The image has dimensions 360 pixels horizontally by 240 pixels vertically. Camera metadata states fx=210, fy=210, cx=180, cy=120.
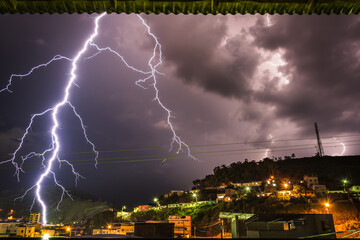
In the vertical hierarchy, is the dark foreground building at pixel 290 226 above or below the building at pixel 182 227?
above

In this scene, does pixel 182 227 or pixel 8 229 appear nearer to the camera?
pixel 182 227

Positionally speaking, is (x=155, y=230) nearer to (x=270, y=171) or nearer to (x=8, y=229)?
(x=8, y=229)

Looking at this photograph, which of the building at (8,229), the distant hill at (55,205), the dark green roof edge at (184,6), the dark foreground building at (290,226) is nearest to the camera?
the dark green roof edge at (184,6)

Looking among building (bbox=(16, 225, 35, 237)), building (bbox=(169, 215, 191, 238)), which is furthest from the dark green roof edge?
building (bbox=(16, 225, 35, 237))

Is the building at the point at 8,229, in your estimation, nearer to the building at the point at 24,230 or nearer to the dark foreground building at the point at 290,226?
the building at the point at 24,230

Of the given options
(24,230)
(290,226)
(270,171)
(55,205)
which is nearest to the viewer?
(290,226)

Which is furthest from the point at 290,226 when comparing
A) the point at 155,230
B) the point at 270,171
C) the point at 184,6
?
the point at 270,171

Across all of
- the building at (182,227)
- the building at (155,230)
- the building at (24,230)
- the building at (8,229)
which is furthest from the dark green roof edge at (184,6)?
the building at (8,229)

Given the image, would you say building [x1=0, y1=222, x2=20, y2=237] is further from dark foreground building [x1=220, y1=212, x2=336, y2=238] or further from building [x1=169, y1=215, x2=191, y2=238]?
dark foreground building [x1=220, y1=212, x2=336, y2=238]

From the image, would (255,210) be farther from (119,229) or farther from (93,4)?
(93,4)
